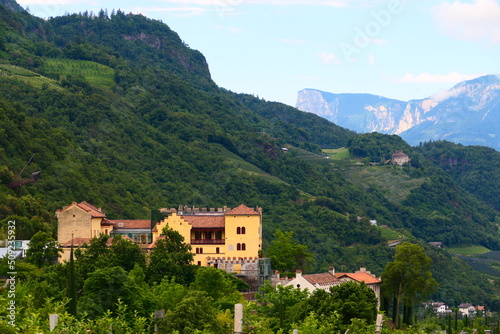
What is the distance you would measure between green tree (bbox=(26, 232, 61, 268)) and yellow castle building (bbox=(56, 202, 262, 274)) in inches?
31.1

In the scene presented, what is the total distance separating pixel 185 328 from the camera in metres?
49.9

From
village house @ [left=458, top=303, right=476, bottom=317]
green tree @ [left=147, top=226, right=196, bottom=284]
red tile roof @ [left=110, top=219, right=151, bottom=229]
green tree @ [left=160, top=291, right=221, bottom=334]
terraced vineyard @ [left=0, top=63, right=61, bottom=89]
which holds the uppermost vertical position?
terraced vineyard @ [left=0, top=63, right=61, bottom=89]

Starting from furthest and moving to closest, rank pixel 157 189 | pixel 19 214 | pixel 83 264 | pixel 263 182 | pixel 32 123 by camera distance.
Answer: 1. pixel 263 182
2. pixel 157 189
3. pixel 32 123
4. pixel 19 214
5. pixel 83 264

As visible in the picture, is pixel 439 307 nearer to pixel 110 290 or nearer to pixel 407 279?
pixel 407 279

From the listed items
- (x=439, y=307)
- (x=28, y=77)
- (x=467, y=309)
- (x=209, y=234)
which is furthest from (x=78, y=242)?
(x=28, y=77)

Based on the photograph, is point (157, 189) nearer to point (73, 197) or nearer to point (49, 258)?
point (73, 197)

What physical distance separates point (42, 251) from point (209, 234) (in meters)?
13.4

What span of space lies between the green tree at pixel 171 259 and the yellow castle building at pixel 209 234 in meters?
1.85

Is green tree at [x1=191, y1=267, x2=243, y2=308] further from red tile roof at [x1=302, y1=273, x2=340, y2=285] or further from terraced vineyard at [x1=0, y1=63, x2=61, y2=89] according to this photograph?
terraced vineyard at [x1=0, y1=63, x2=61, y2=89]

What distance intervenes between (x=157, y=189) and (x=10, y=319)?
120m

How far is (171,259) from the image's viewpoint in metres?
70.6

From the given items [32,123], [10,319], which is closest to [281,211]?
[32,123]

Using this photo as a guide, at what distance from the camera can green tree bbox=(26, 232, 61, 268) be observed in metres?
74.6

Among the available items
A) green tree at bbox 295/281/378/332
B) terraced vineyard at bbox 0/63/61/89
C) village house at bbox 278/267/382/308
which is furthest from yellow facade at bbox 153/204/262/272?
terraced vineyard at bbox 0/63/61/89
